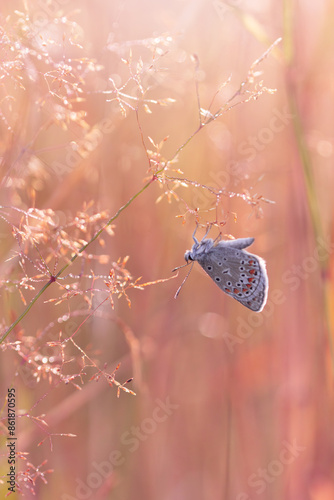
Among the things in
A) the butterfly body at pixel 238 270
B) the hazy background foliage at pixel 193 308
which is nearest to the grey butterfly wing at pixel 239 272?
the butterfly body at pixel 238 270

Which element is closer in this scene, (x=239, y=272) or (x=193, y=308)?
(x=239, y=272)

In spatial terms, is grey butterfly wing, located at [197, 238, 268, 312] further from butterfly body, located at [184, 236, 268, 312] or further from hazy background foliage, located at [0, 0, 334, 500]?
hazy background foliage, located at [0, 0, 334, 500]

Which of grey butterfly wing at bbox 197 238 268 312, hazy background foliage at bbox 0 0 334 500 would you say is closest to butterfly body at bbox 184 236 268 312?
grey butterfly wing at bbox 197 238 268 312

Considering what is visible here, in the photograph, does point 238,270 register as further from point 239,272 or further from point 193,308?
point 193,308

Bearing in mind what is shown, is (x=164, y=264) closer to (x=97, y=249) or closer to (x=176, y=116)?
(x=97, y=249)

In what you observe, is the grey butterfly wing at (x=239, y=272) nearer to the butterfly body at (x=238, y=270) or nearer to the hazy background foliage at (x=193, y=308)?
the butterfly body at (x=238, y=270)

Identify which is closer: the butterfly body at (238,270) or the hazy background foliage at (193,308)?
the butterfly body at (238,270)

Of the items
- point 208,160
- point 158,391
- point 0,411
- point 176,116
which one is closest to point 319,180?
point 208,160

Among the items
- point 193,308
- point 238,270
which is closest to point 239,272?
point 238,270

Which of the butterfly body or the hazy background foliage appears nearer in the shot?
the butterfly body
